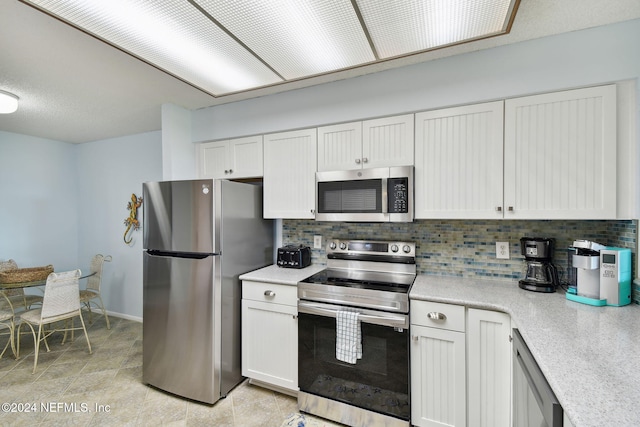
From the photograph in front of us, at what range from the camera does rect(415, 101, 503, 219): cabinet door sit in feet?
5.98

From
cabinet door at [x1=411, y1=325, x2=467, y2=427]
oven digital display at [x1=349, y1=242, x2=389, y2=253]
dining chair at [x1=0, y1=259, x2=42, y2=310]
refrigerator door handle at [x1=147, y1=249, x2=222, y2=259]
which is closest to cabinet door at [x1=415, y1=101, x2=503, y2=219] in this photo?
oven digital display at [x1=349, y1=242, x2=389, y2=253]

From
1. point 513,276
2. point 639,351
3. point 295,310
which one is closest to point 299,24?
point 295,310

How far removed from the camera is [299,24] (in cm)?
146

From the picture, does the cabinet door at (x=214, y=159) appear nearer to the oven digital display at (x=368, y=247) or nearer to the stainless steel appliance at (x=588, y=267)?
the oven digital display at (x=368, y=247)

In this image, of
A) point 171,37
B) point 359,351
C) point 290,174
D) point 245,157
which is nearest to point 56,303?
point 245,157

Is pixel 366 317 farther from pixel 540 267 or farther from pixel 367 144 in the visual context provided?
pixel 367 144

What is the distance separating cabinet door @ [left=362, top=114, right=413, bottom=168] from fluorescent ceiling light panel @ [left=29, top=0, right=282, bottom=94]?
0.77 meters

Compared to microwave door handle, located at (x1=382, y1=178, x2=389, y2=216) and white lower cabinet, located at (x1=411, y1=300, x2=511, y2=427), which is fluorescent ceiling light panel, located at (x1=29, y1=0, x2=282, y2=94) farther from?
white lower cabinet, located at (x1=411, y1=300, x2=511, y2=427)

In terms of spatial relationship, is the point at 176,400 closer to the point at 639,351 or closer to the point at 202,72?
the point at 202,72

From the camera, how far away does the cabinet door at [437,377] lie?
1622mm

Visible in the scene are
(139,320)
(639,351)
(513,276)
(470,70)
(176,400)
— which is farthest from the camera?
(139,320)

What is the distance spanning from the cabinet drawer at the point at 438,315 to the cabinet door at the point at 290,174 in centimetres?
105

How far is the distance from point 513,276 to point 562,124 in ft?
3.33

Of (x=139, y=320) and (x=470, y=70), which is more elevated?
(x=470, y=70)
